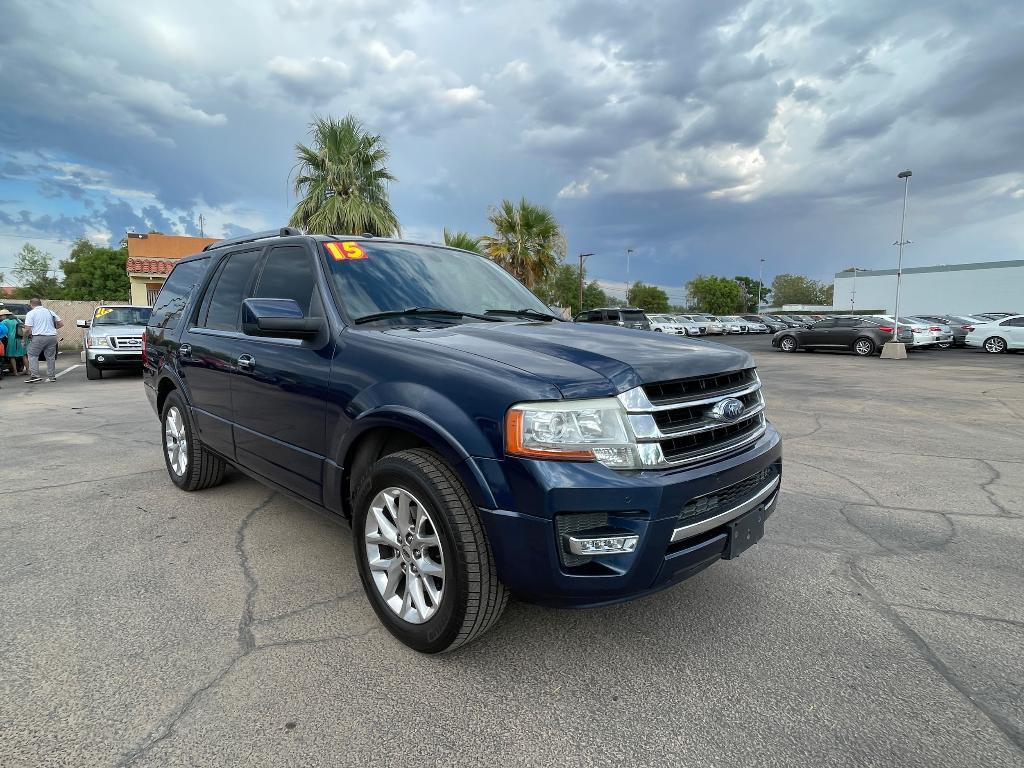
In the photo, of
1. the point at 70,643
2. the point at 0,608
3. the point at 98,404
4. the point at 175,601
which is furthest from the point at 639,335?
the point at 98,404

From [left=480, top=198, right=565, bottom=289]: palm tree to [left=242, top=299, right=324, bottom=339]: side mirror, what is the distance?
2269cm

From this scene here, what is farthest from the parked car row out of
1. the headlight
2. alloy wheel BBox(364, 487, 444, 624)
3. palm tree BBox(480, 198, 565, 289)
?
alloy wheel BBox(364, 487, 444, 624)

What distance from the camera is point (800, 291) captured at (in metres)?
115

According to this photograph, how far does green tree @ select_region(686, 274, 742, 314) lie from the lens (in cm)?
9138

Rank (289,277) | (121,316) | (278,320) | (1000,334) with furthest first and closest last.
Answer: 1. (1000,334)
2. (121,316)
3. (289,277)
4. (278,320)

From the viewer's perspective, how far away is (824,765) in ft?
6.35

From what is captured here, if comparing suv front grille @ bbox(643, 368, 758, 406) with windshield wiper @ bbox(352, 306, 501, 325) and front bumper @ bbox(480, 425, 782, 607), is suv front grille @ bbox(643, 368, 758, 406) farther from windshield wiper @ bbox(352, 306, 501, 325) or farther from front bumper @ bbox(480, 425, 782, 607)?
windshield wiper @ bbox(352, 306, 501, 325)

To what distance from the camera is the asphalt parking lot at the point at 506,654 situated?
2023 mm

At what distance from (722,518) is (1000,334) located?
94.4 ft

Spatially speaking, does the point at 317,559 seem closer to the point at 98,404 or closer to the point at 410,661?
the point at 410,661

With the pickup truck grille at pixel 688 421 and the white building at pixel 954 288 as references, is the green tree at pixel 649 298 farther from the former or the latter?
the pickup truck grille at pixel 688 421

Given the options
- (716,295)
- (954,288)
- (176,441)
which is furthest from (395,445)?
(716,295)

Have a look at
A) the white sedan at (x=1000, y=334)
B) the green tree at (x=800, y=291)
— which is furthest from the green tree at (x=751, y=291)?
the white sedan at (x=1000, y=334)

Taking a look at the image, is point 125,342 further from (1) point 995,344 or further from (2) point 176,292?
(1) point 995,344
